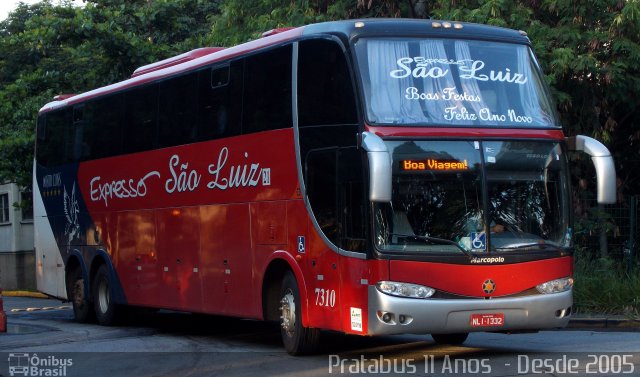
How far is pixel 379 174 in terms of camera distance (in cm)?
1123

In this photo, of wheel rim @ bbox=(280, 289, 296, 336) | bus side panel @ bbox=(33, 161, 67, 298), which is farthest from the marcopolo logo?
bus side panel @ bbox=(33, 161, 67, 298)

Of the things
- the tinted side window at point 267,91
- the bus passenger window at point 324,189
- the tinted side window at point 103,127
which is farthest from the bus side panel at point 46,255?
the bus passenger window at point 324,189

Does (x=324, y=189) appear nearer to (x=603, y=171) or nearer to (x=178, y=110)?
(x=603, y=171)

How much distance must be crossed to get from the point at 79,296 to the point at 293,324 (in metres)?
8.04

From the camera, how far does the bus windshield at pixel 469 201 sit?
11945 mm

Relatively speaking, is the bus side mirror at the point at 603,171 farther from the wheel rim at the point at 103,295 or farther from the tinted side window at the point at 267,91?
the wheel rim at the point at 103,295

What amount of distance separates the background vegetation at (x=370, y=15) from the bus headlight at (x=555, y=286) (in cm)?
633

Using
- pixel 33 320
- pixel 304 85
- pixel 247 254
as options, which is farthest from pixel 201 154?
pixel 33 320

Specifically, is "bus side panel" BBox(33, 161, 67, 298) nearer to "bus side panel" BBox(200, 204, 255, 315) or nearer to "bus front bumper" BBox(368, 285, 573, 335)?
"bus side panel" BBox(200, 204, 255, 315)

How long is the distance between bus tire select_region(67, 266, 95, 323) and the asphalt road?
1748 millimetres

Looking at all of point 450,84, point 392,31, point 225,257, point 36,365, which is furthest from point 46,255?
point 450,84

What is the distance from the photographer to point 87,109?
20000 mm

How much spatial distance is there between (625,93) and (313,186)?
36.3 feet

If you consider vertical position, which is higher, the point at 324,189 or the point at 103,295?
the point at 324,189
